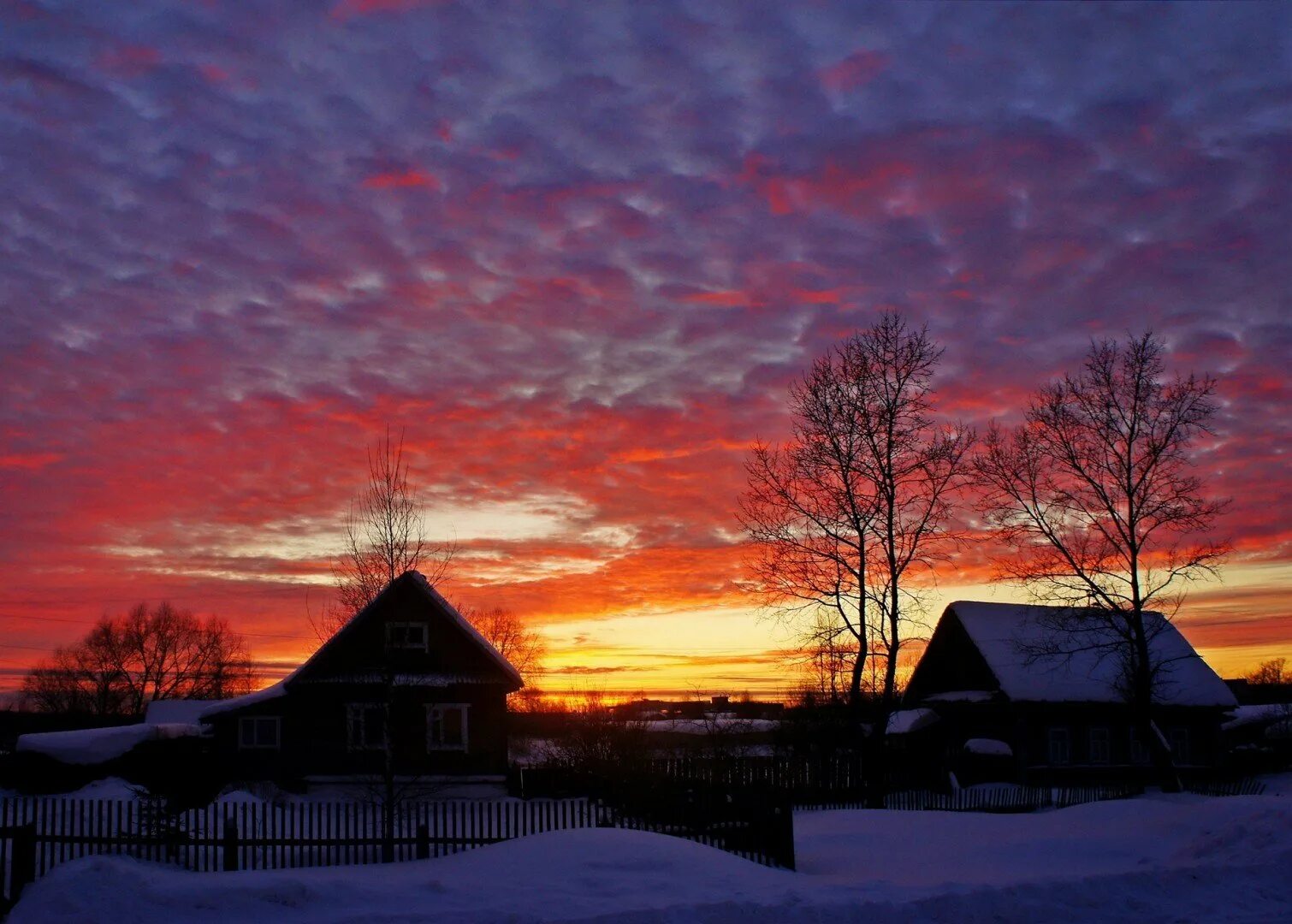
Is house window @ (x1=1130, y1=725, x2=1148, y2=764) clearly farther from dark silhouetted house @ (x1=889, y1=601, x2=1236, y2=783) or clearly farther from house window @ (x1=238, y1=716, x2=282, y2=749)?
house window @ (x1=238, y1=716, x2=282, y2=749)

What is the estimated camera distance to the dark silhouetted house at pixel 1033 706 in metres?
42.8

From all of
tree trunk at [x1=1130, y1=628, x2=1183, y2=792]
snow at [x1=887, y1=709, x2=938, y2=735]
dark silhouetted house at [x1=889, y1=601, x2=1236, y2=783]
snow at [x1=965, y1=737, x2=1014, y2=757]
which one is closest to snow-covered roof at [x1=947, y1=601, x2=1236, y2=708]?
dark silhouetted house at [x1=889, y1=601, x2=1236, y2=783]

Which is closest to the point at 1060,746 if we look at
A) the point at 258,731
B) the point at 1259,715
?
the point at 258,731

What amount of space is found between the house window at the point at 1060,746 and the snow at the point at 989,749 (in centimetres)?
227

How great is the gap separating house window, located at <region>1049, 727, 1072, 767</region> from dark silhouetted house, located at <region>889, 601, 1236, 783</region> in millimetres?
35

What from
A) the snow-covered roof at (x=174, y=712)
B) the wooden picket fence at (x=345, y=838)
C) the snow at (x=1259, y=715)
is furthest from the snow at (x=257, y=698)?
the snow at (x=1259, y=715)

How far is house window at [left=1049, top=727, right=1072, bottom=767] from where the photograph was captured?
1719 inches

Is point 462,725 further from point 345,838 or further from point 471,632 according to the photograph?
point 345,838

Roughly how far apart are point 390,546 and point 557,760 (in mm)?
16261

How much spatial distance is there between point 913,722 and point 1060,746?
233 inches

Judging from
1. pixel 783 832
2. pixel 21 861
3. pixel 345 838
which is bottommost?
pixel 345 838

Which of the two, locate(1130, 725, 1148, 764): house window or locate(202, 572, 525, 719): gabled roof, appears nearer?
locate(202, 572, 525, 719): gabled roof

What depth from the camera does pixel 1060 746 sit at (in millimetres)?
43969

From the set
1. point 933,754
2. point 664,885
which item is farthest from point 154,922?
point 933,754
